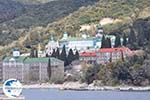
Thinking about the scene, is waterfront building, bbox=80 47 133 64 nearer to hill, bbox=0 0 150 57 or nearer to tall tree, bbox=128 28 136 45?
tall tree, bbox=128 28 136 45

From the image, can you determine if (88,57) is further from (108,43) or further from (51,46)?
(51,46)

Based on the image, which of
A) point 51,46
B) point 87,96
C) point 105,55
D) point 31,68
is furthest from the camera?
point 51,46

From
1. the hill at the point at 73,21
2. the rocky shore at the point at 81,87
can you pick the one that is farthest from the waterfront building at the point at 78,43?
the rocky shore at the point at 81,87

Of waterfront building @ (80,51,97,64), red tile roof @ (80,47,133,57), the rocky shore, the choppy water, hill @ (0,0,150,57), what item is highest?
hill @ (0,0,150,57)

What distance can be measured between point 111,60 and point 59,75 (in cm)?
875

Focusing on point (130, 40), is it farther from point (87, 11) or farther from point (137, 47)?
point (87, 11)

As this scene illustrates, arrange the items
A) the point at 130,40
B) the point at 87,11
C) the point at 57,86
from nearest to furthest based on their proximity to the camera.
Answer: the point at 57,86
the point at 130,40
the point at 87,11

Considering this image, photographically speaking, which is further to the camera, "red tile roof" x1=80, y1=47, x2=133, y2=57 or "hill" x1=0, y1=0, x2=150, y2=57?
"hill" x1=0, y1=0, x2=150, y2=57

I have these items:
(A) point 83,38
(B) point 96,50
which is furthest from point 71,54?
(A) point 83,38

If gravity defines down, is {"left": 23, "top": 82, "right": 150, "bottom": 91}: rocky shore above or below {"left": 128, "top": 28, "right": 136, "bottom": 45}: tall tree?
below

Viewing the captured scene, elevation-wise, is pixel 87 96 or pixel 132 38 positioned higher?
pixel 132 38

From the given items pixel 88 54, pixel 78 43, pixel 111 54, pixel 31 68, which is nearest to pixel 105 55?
pixel 111 54

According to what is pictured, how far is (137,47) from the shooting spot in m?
124

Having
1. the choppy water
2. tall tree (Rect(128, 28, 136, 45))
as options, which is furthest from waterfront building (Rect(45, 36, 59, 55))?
the choppy water
